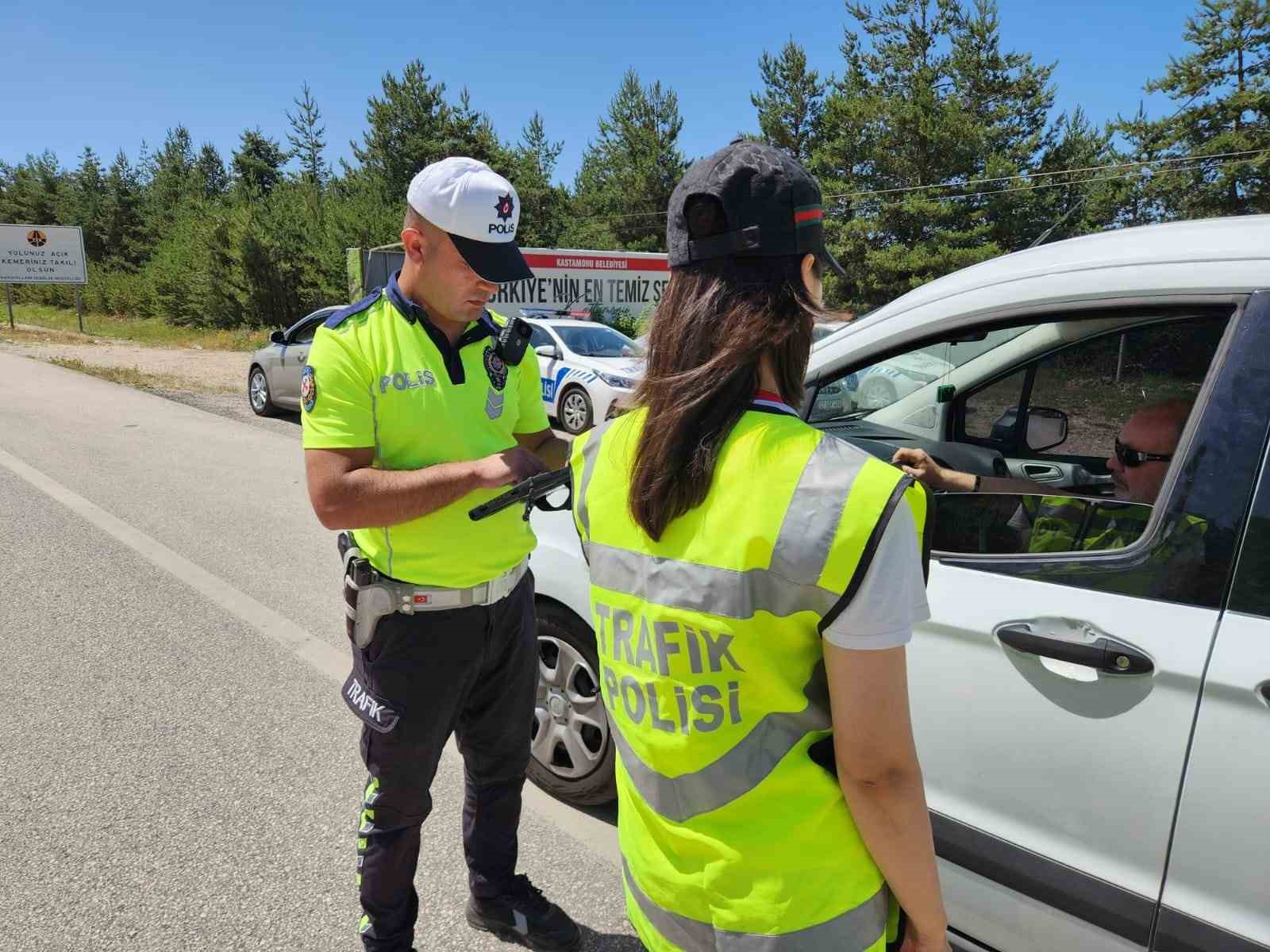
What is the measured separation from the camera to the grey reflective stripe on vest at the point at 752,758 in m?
1.08

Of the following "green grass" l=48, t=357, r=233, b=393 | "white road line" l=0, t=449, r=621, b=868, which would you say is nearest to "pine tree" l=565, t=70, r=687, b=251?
"green grass" l=48, t=357, r=233, b=393

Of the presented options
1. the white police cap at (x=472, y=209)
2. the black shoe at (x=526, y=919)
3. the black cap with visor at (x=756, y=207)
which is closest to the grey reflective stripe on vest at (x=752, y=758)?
the black cap with visor at (x=756, y=207)

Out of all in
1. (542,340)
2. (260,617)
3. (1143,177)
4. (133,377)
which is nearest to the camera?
(260,617)

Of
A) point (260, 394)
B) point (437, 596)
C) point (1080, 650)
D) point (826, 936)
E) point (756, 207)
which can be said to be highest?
point (756, 207)

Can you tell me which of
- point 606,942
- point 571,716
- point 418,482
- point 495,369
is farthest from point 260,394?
point 418,482

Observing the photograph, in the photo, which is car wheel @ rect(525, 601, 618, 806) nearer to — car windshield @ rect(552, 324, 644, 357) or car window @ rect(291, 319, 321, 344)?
car windshield @ rect(552, 324, 644, 357)

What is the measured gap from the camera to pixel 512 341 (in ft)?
7.04

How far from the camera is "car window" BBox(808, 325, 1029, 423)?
249cm

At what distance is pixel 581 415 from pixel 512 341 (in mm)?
9634

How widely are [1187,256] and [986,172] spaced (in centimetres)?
3138

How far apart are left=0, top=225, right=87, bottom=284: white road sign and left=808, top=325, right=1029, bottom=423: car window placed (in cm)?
3883

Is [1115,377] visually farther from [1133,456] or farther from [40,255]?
[40,255]

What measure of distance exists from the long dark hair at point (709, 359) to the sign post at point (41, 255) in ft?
126

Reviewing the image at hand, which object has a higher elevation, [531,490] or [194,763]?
[531,490]
